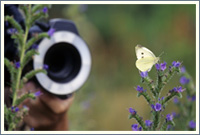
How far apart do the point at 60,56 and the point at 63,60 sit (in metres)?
0.02

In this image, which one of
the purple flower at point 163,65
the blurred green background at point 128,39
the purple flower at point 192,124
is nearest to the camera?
the purple flower at point 163,65

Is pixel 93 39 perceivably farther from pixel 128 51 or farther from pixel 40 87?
pixel 40 87

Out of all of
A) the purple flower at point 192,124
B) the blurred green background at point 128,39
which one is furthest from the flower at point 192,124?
the blurred green background at point 128,39

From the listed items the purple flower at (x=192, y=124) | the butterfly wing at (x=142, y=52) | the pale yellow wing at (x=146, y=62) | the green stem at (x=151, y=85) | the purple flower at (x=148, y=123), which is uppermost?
the butterfly wing at (x=142, y=52)

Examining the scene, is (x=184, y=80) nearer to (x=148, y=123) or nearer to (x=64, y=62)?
(x=64, y=62)

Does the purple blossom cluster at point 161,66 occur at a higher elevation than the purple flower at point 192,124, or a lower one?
higher

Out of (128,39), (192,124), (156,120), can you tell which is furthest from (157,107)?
(128,39)

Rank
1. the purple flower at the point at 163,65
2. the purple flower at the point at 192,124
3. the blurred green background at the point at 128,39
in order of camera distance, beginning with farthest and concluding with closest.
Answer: the blurred green background at the point at 128,39
the purple flower at the point at 192,124
the purple flower at the point at 163,65

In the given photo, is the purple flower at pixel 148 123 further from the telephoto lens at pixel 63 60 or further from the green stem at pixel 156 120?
the telephoto lens at pixel 63 60

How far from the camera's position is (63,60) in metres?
1.41

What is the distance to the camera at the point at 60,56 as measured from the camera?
1319 millimetres

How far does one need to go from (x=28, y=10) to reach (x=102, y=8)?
240cm

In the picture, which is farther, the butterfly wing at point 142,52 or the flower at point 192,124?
the flower at point 192,124

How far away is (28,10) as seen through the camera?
120cm
